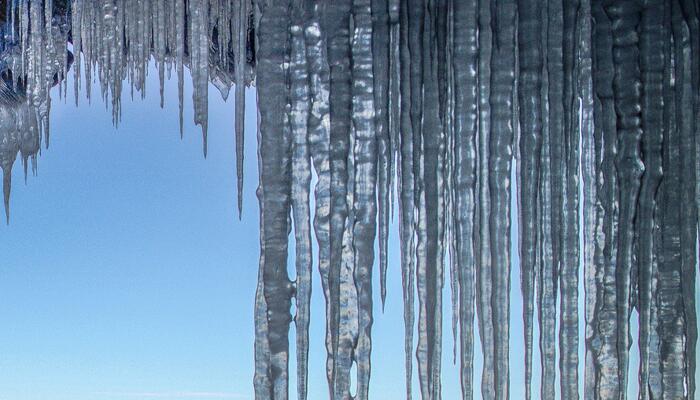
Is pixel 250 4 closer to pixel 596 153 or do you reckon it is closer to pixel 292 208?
pixel 292 208

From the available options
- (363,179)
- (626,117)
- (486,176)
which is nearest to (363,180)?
(363,179)

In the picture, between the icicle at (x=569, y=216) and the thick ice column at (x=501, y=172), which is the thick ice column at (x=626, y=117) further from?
the thick ice column at (x=501, y=172)

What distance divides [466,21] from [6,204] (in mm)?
1870

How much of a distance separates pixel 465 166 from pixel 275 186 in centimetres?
33

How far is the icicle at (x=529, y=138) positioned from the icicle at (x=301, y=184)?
0.36 meters

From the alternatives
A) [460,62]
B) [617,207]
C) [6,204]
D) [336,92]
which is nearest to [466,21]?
[460,62]

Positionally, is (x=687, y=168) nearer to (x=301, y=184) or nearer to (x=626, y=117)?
(x=626, y=117)

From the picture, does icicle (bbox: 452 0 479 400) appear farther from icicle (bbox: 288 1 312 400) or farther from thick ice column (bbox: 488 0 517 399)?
icicle (bbox: 288 1 312 400)

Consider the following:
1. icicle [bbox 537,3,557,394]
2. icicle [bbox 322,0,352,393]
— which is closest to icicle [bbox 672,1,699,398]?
icicle [bbox 537,3,557,394]

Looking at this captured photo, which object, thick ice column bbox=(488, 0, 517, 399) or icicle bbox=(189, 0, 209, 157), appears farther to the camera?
icicle bbox=(189, 0, 209, 157)

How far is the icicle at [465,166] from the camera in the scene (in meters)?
1.52

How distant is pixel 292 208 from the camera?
1610 millimetres

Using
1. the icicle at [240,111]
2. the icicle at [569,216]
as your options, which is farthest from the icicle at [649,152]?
the icicle at [240,111]

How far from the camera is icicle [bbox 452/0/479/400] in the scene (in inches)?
59.9
